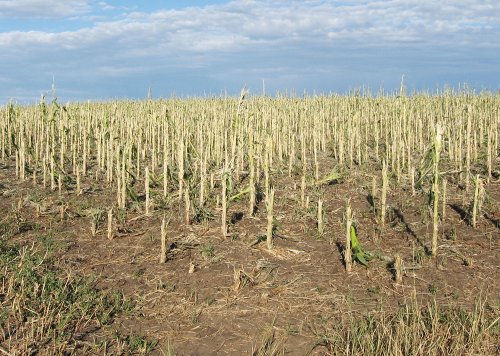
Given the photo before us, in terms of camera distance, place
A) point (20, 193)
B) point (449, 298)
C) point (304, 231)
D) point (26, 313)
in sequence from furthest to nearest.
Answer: point (20, 193) → point (304, 231) → point (449, 298) → point (26, 313)

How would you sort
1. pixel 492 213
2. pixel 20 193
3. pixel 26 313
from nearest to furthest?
1. pixel 26 313
2. pixel 492 213
3. pixel 20 193

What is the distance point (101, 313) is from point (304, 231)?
2.76 metres

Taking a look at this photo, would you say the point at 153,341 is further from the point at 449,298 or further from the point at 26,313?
the point at 449,298

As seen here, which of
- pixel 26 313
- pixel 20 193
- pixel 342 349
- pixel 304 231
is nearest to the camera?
pixel 342 349

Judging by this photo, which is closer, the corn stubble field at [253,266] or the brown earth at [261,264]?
the corn stubble field at [253,266]

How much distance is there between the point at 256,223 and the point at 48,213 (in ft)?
9.51

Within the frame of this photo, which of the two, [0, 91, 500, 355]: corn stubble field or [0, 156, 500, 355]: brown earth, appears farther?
[0, 156, 500, 355]: brown earth

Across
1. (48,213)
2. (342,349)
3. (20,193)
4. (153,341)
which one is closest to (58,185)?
(20,193)

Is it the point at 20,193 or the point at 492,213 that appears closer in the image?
the point at 492,213

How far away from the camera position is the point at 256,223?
673 cm

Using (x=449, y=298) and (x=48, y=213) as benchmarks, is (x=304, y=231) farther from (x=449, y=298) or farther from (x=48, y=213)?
(x=48, y=213)

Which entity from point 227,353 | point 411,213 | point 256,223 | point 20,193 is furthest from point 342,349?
point 20,193

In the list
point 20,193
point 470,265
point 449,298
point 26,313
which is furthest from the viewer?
point 20,193

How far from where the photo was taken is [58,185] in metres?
8.59
